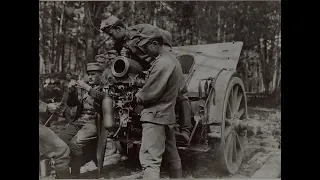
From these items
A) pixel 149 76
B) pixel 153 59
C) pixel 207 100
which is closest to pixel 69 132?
pixel 149 76

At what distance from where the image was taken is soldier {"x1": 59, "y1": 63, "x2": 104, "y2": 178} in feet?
11.1

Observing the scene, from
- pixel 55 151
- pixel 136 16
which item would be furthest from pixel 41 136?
pixel 136 16

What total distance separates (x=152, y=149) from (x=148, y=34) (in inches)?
35.8

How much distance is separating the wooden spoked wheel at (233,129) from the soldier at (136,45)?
0.93 feet

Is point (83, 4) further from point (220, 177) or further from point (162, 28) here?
point (220, 177)

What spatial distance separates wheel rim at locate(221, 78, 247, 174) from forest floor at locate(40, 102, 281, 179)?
6 centimetres

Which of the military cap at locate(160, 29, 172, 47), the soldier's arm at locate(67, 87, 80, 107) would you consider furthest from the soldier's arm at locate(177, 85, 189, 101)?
the soldier's arm at locate(67, 87, 80, 107)

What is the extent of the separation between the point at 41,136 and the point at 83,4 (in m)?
1.12

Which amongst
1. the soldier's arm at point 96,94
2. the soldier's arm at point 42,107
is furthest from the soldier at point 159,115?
the soldier's arm at point 42,107

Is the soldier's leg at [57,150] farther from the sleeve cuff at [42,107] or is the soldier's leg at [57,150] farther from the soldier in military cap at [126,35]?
the soldier in military cap at [126,35]

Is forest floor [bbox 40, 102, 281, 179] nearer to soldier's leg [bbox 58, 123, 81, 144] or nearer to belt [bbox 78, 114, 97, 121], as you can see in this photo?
soldier's leg [bbox 58, 123, 81, 144]

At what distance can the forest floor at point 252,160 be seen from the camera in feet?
11.0

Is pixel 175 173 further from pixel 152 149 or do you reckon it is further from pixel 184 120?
pixel 184 120

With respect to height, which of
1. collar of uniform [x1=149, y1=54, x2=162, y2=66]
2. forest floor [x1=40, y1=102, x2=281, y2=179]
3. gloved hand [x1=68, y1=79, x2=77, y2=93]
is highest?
collar of uniform [x1=149, y1=54, x2=162, y2=66]
